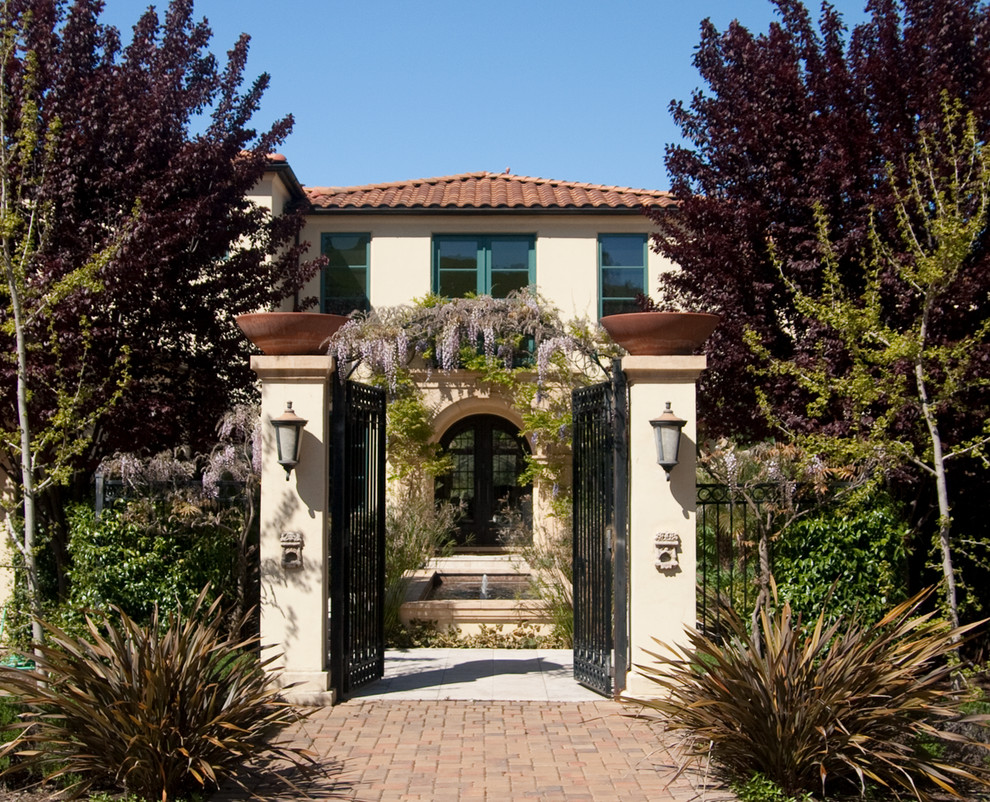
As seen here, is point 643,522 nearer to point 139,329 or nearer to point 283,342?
point 283,342

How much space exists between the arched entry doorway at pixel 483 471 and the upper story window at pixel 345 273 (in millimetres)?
3252

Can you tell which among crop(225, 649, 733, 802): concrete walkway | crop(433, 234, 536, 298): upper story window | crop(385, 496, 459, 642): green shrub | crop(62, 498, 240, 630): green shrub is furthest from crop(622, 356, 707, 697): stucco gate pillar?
crop(433, 234, 536, 298): upper story window

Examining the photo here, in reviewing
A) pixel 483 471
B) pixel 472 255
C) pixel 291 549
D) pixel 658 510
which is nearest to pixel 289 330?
pixel 291 549

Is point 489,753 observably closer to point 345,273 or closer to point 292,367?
point 292,367

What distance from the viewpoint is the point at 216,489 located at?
8.34 m

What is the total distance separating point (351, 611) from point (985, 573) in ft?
19.1

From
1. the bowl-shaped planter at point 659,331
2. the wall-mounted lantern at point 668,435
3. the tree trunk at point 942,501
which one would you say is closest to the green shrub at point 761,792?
the tree trunk at point 942,501

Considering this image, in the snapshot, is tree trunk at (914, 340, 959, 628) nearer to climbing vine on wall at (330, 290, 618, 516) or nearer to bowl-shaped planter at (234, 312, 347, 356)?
bowl-shaped planter at (234, 312, 347, 356)

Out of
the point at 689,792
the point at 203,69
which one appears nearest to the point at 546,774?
the point at 689,792

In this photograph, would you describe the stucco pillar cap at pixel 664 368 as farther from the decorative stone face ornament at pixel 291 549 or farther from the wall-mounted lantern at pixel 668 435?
the decorative stone face ornament at pixel 291 549

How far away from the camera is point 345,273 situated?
18406mm

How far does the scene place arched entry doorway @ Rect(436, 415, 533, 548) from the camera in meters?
19.2

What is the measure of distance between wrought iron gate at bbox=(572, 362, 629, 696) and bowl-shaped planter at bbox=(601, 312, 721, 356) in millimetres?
255

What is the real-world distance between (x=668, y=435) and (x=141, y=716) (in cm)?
413
